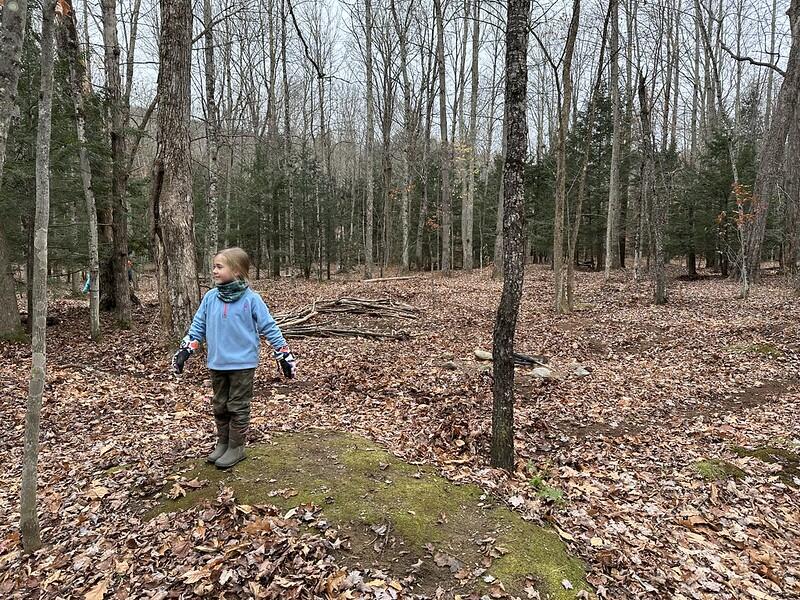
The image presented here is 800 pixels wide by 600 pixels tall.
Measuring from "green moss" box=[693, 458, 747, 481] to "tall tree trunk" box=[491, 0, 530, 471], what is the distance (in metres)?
2.33

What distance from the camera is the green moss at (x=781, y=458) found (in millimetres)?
4914

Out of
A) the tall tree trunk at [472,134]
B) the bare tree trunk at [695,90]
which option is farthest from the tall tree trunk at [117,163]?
the bare tree trunk at [695,90]

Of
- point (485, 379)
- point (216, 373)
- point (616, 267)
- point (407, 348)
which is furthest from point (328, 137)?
point (216, 373)

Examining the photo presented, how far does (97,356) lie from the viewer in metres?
8.72

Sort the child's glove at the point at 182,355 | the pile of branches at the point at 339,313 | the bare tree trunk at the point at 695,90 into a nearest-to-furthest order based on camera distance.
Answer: the child's glove at the point at 182,355, the pile of branches at the point at 339,313, the bare tree trunk at the point at 695,90

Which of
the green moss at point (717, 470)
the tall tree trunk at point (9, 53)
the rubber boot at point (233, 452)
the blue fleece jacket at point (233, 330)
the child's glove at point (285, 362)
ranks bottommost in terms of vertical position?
the green moss at point (717, 470)

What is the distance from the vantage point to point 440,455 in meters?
4.98

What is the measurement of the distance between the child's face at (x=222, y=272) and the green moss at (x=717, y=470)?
5.09 meters

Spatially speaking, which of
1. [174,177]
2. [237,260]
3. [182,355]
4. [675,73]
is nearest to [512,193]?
[237,260]

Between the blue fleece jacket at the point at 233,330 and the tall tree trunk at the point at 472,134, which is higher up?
the tall tree trunk at the point at 472,134

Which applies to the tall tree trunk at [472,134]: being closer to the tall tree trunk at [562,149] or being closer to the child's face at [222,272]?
the tall tree trunk at [562,149]

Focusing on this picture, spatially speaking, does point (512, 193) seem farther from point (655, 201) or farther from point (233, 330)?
point (655, 201)

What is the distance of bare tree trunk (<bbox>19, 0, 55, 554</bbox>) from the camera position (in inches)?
122

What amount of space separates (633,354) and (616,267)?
22455mm
